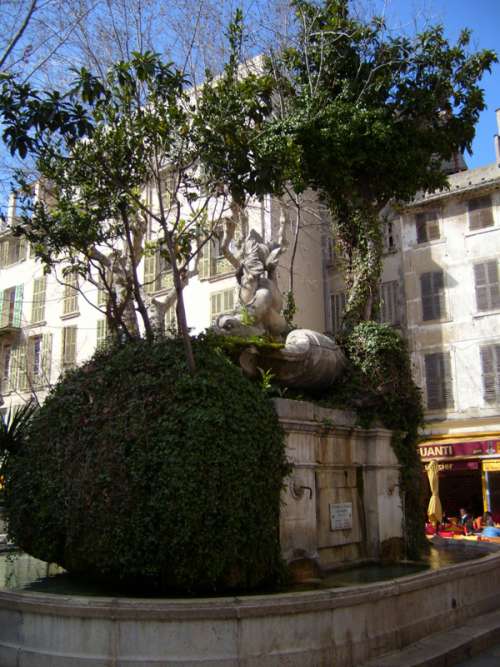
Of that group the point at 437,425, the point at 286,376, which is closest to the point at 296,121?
Result: the point at 286,376

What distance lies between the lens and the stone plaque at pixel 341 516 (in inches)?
314

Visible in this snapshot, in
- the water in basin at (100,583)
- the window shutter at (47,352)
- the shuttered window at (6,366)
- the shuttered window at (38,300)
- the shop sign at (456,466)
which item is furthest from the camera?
the shuttered window at (38,300)

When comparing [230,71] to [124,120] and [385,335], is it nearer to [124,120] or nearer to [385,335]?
[124,120]

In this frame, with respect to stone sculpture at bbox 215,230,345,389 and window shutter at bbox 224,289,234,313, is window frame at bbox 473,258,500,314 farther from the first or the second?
stone sculpture at bbox 215,230,345,389

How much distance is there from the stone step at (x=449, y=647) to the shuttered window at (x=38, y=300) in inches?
1131

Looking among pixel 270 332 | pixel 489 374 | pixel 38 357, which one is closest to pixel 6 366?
pixel 38 357

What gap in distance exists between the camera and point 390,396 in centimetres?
895

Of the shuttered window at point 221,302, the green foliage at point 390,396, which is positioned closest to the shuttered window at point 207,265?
the shuttered window at point 221,302

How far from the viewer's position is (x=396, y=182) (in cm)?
1111

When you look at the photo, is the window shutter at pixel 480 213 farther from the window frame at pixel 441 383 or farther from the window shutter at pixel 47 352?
the window shutter at pixel 47 352

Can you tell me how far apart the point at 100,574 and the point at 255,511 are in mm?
1482

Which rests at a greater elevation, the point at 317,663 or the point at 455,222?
the point at 455,222

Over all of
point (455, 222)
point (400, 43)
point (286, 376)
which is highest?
point (455, 222)

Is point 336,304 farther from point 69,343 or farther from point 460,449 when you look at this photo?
point 69,343
